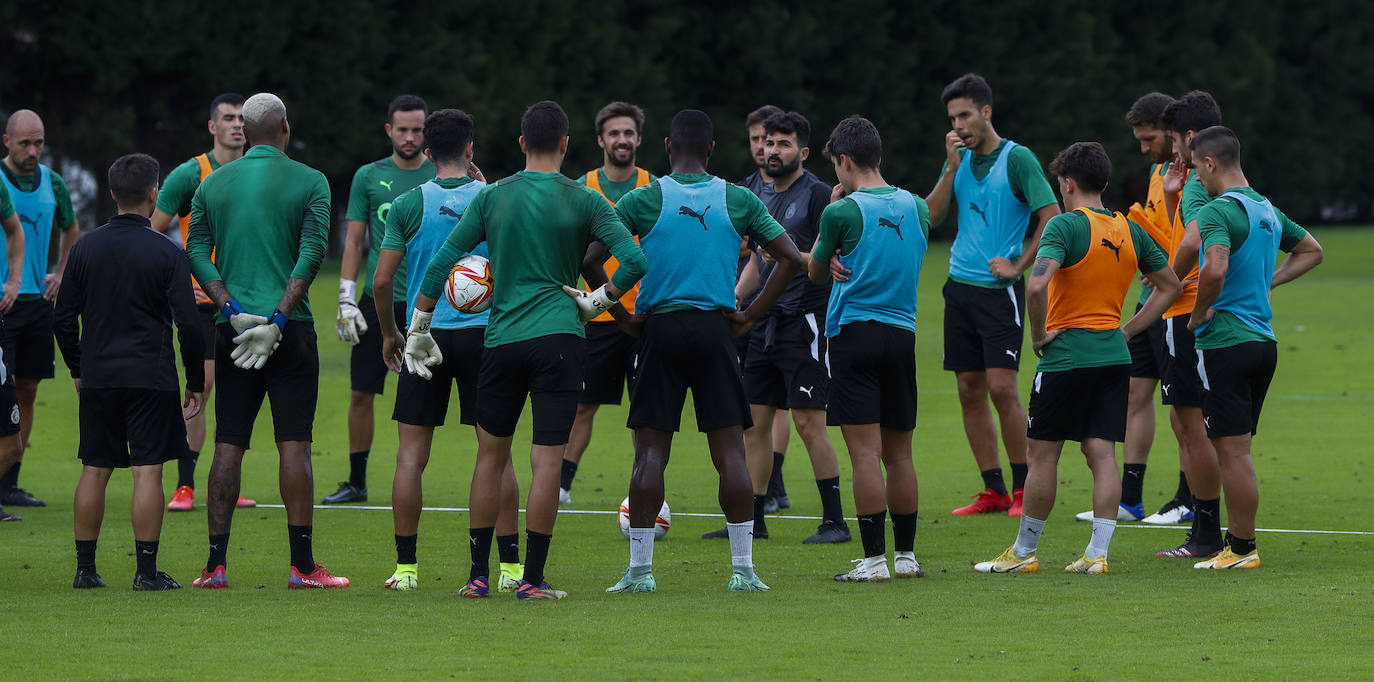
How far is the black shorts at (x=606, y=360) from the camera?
33.4 ft

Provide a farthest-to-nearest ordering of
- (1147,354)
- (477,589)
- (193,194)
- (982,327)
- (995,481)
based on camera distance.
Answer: (995,481) → (982,327) → (1147,354) → (193,194) → (477,589)

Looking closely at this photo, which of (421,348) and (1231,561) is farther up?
(421,348)

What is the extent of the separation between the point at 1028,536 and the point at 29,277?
6.52 meters

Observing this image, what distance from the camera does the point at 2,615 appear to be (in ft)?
23.5

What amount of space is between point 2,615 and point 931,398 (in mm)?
12257

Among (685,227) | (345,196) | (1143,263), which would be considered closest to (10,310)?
(685,227)

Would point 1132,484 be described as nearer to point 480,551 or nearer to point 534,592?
point 534,592

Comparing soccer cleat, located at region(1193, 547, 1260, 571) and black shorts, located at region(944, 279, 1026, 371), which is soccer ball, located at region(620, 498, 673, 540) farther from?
soccer cleat, located at region(1193, 547, 1260, 571)

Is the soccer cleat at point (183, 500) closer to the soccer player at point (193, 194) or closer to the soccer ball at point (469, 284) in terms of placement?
the soccer player at point (193, 194)

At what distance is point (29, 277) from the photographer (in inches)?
435

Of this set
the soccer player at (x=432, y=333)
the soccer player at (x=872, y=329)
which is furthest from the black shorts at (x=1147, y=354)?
the soccer player at (x=432, y=333)

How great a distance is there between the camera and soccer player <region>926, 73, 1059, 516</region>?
412 inches

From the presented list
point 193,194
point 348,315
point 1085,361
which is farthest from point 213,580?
point 1085,361

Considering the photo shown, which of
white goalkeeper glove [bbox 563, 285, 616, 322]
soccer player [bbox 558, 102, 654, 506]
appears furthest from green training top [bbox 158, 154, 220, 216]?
white goalkeeper glove [bbox 563, 285, 616, 322]
